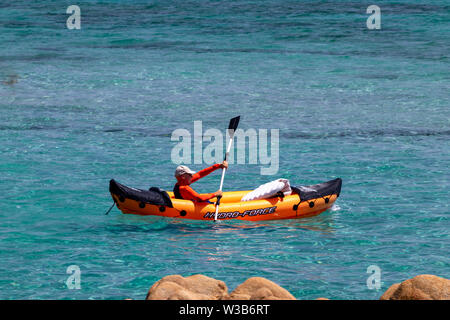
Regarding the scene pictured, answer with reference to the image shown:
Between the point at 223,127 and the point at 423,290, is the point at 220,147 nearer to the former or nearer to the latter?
the point at 223,127

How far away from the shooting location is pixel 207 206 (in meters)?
12.0

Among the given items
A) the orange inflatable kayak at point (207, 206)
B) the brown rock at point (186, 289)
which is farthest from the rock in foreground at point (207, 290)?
the orange inflatable kayak at point (207, 206)

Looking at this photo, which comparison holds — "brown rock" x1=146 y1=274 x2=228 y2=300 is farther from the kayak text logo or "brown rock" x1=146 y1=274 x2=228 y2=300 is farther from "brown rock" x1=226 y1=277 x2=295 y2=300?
the kayak text logo

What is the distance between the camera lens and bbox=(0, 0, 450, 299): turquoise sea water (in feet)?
33.5

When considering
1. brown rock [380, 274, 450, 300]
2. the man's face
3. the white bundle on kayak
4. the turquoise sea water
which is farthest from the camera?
the white bundle on kayak

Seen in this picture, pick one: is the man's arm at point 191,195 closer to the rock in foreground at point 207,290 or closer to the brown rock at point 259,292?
the rock in foreground at point 207,290

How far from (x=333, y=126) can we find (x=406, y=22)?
17.9 meters

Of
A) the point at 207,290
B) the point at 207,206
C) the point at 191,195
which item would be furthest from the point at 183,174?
the point at 207,290

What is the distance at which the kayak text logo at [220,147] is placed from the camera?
1642 cm

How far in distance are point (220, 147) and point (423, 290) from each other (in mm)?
10887

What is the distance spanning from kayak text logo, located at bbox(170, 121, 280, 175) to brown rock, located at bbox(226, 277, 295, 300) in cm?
833

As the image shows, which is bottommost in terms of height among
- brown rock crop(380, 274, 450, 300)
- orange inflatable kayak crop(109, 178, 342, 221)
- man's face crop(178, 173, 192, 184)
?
orange inflatable kayak crop(109, 178, 342, 221)

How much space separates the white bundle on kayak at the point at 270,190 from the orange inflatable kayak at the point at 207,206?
0.33 ft

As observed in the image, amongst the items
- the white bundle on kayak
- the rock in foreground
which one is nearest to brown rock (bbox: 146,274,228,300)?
the rock in foreground
